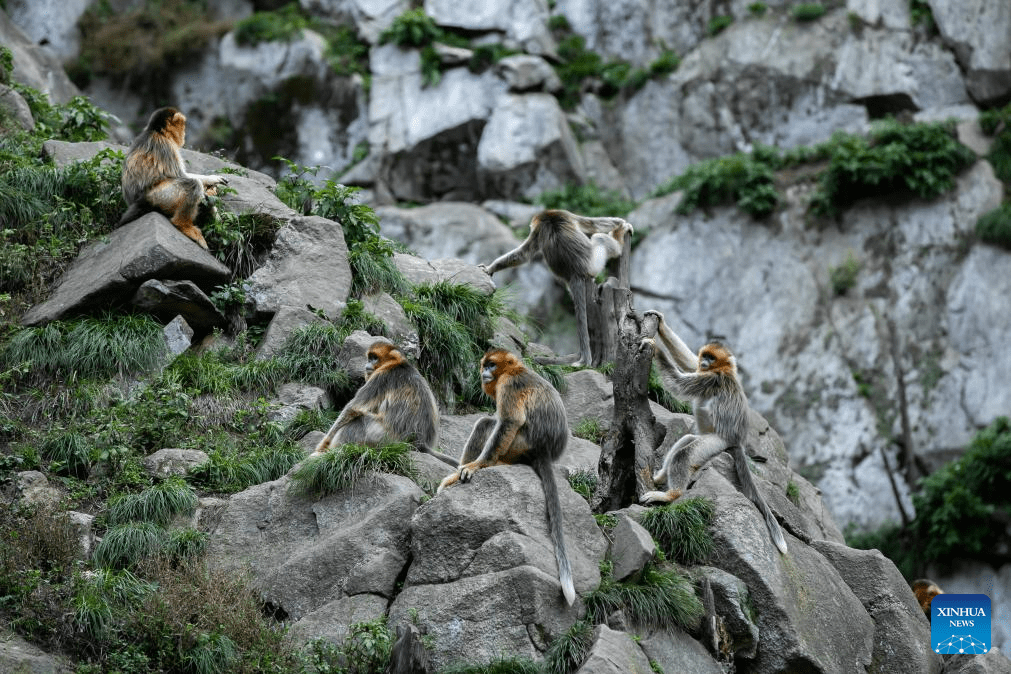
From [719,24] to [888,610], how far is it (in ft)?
64.6

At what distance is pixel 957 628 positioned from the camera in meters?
11.2

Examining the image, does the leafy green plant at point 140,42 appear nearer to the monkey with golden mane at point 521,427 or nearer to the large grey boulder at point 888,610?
the monkey with golden mane at point 521,427

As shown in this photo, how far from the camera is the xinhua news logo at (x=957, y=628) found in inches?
430

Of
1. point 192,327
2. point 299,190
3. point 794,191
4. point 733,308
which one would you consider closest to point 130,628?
point 192,327

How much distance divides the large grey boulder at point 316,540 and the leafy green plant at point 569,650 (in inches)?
63.2

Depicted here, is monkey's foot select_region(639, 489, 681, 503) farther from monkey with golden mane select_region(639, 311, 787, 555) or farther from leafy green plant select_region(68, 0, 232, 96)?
leafy green plant select_region(68, 0, 232, 96)

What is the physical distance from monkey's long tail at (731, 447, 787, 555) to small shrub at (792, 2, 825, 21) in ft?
60.3

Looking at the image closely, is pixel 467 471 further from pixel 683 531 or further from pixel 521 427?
pixel 683 531

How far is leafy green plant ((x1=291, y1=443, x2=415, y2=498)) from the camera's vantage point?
34.3 ft

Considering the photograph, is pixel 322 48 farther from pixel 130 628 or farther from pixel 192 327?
pixel 130 628

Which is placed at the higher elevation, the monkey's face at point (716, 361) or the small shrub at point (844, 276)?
the monkey's face at point (716, 361)

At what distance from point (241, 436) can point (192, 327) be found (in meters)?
2.26

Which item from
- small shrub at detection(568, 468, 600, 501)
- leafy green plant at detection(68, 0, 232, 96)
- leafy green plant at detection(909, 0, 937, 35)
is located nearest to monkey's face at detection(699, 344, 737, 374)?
small shrub at detection(568, 468, 600, 501)

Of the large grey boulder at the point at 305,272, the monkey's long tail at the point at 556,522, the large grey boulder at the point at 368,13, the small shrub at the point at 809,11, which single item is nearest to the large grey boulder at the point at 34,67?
the large grey boulder at the point at 305,272
